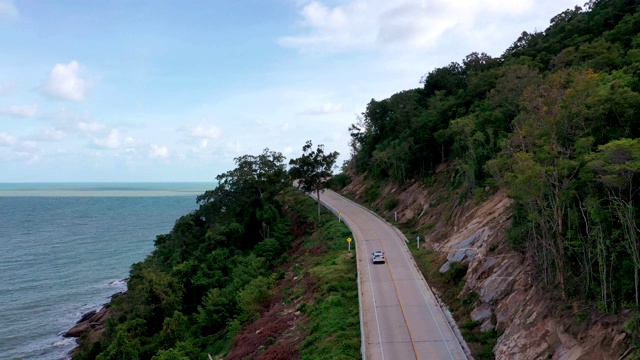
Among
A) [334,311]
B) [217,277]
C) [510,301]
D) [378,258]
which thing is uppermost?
[510,301]

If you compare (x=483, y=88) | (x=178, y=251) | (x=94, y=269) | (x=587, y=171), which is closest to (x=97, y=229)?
(x=94, y=269)

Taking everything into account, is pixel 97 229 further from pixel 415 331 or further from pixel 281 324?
pixel 415 331

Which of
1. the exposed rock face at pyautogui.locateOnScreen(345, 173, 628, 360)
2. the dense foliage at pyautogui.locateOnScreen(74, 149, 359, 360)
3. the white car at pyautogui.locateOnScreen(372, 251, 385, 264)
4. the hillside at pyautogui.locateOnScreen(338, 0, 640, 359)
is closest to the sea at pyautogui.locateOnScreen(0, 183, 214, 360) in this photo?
the dense foliage at pyautogui.locateOnScreen(74, 149, 359, 360)

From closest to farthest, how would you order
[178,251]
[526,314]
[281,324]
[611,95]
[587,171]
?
[587,171]
[611,95]
[526,314]
[281,324]
[178,251]

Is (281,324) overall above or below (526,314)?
below

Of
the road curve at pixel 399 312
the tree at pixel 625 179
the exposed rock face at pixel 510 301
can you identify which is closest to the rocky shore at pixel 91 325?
the road curve at pixel 399 312

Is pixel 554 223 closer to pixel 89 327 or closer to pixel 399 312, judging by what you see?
pixel 399 312

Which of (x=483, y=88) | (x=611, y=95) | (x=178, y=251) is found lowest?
(x=178, y=251)

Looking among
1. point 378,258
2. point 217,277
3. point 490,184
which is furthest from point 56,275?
point 490,184
